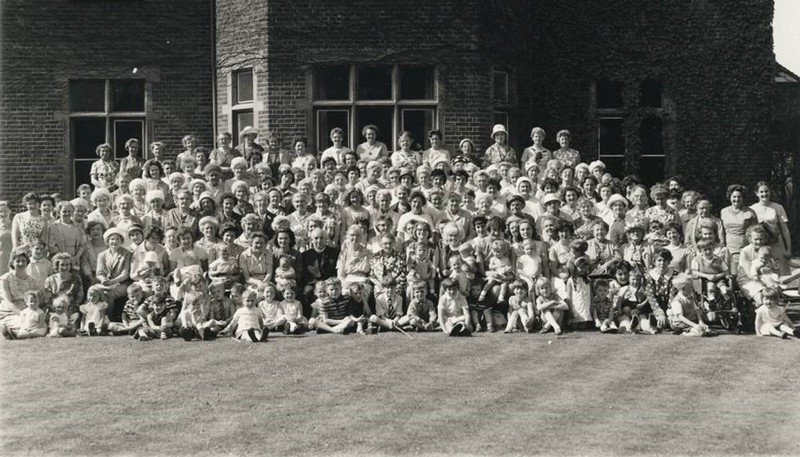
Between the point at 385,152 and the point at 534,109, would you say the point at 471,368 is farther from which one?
the point at 534,109

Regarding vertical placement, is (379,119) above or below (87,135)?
above

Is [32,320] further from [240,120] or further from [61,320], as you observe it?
[240,120]

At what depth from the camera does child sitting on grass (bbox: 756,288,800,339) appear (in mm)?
11897

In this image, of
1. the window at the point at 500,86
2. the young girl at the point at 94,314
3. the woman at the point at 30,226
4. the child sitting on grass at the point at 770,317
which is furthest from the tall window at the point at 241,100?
the child sitting on grass at the point at 770,317

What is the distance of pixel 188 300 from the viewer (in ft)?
39.3

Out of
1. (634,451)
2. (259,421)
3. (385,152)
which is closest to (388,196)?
(385,152)

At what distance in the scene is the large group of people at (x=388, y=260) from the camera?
1223 centimetres

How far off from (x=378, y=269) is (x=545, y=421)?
528 centimetres

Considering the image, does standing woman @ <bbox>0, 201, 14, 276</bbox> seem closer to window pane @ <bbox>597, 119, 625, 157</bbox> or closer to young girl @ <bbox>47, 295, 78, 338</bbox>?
young girl @ <bbox>47, 295, 78, 338</bbox>

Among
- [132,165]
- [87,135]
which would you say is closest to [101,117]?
[87,135]

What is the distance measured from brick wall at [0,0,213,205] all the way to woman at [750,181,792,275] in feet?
30.1

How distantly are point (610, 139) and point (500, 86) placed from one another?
9.33ft

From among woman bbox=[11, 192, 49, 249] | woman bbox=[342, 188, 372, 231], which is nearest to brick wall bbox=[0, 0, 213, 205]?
woman bbox=[11, 192, 49, 249]

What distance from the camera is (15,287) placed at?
12391 millimetres
